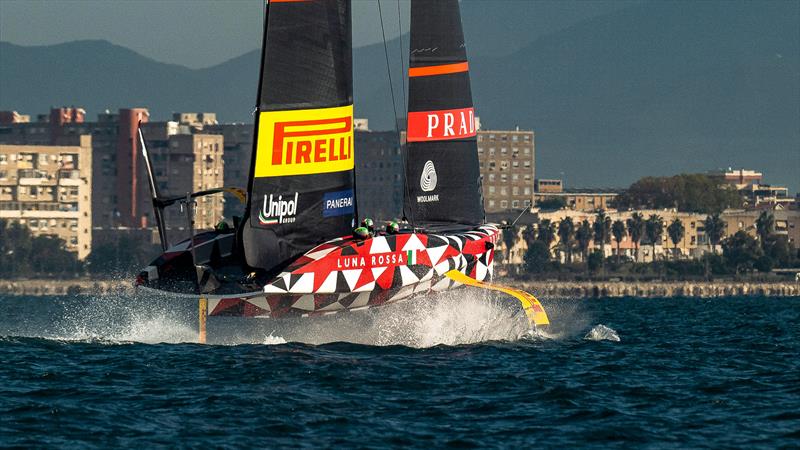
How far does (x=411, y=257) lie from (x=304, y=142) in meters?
4.09

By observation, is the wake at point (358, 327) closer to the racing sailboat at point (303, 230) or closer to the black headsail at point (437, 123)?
the racing sailboat at point (303, 230)

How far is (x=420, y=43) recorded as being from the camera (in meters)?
49.3

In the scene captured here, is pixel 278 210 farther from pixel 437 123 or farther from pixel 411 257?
pixel 437 123

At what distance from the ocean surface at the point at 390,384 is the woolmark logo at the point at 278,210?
2878 mm

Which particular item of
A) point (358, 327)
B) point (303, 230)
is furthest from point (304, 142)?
point (358, 327)

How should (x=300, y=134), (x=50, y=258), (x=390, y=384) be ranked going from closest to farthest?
(x=390, y=384) < (x=300, y=134) < (x=50, y=258)

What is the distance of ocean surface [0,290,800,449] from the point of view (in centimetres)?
2581

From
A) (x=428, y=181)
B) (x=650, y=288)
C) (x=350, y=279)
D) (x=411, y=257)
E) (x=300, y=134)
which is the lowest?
(x=650, y=288)

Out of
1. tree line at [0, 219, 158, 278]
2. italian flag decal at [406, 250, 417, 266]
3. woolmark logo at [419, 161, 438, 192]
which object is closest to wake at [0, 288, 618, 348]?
italian flag decal at [406, 250, 417, 266]

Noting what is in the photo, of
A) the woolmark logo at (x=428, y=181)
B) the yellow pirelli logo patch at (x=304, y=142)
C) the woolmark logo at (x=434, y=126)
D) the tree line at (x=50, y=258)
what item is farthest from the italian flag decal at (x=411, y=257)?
the tree line at (x=50, y=258)

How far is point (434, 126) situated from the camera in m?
49.2

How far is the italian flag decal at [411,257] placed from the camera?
3966cm

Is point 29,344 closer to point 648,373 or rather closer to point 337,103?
point 337,103

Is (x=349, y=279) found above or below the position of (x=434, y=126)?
below
